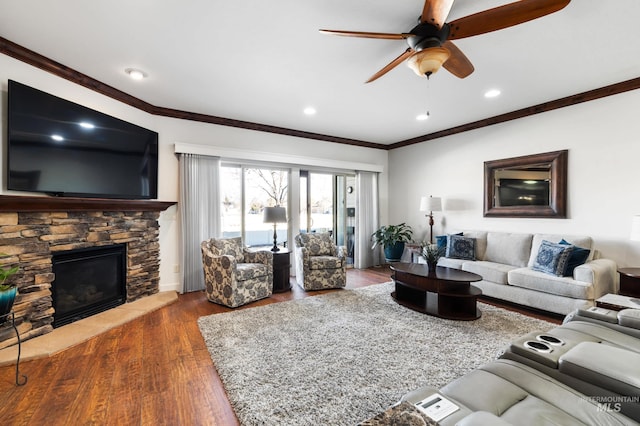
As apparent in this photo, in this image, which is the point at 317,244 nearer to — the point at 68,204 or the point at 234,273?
the point at 234,273

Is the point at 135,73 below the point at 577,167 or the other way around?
the other way around

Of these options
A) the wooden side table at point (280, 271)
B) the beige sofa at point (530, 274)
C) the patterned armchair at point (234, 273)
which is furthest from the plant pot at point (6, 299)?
the beige sofa at point (530, 274)

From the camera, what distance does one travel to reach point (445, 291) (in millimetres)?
3344

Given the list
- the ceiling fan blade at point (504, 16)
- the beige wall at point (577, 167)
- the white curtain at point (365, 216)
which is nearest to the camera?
the ceiling fan blade at point (504, 16)

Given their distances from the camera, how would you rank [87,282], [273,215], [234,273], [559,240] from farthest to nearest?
1. [273,215]
2. [559,240]
3. [234,273]
4. [87,282]

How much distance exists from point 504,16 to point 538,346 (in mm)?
1976

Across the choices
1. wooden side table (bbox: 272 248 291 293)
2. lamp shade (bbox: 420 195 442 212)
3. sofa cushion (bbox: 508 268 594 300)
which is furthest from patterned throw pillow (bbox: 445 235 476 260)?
wooden side table (bbox: 272 248 291 293)

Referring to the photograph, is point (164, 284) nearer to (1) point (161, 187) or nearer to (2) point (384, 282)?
(1) point (161, 187)

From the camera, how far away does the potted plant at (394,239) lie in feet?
19.3

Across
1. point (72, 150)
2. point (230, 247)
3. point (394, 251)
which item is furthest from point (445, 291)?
point (72, 150)

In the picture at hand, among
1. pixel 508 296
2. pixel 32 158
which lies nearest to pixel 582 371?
pixel 508 296

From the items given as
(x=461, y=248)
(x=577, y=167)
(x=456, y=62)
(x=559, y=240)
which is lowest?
(x=461, y=248)

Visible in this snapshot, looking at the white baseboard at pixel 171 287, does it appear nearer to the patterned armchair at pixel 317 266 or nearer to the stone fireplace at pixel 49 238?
the stone fireplace at pixel 49 238

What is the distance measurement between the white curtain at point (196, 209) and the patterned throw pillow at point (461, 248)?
3.81 metres
